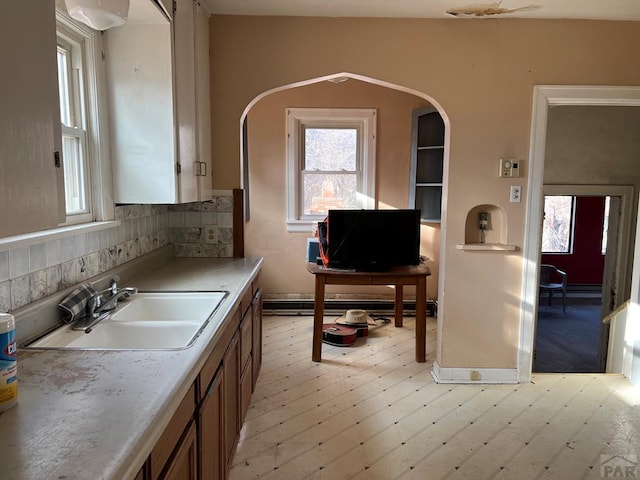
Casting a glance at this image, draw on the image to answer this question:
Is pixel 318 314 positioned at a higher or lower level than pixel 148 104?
lower

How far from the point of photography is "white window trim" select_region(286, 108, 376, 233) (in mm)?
4574

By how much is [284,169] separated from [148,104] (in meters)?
2.52

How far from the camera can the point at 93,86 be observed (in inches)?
80.7

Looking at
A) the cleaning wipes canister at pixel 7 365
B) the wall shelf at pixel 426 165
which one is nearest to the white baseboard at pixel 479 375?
the wall shelf at pixel 426 165

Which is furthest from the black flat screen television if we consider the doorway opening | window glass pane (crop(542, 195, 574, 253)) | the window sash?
window glass pane (crop(542, 195, 574, 253))

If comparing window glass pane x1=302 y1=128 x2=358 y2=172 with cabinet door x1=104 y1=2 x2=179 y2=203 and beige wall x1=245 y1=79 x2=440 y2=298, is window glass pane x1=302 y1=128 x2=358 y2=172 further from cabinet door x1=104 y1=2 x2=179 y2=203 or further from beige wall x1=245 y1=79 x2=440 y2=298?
cabinet door x1=104 y1=2 x2=179 y2=203

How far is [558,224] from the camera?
765 centimetres

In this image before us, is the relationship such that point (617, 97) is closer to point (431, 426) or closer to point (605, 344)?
point (431, 426)

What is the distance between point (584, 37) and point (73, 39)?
2.92m

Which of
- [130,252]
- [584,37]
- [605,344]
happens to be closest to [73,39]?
[130,252]

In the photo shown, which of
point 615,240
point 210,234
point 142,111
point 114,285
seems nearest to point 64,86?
point 142,111

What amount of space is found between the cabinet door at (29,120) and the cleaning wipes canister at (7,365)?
211 millimetres

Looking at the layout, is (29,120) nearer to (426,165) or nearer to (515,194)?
(515,194)

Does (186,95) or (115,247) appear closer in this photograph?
(115,247)
